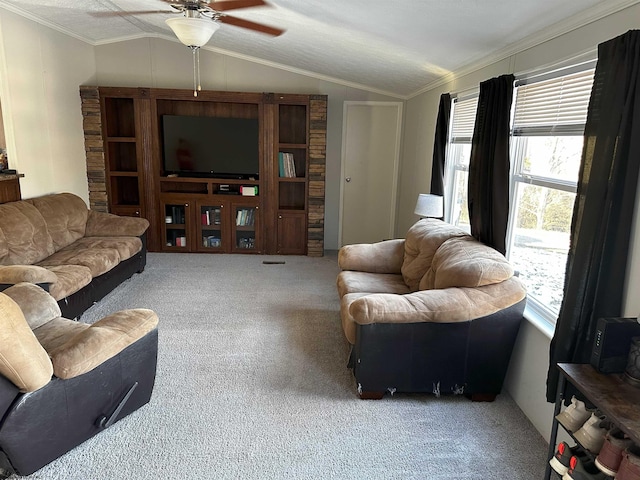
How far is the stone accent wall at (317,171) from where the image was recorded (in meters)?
5.54

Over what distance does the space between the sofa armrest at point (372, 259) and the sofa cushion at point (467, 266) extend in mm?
679

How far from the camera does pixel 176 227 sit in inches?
229

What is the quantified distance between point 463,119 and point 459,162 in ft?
1.31

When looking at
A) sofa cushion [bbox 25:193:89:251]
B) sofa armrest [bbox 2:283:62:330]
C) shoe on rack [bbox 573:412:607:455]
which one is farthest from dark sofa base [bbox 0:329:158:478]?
sofa cushion [bbox 25:193:89:251]

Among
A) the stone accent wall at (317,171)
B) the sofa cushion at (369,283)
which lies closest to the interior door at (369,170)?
the stone accent wall at (317,171)

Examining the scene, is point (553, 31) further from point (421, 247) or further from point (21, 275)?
point (21, 275)

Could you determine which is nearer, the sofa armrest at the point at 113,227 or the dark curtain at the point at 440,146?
the dark curtain at the point at 440,146

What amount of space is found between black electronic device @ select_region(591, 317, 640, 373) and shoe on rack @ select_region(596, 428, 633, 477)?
0.87 feet

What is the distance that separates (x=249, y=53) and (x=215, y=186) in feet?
5.70

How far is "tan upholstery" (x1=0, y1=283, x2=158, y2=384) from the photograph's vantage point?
5.59 ft

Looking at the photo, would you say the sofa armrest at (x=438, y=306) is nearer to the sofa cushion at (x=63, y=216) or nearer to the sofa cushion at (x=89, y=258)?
the sofa cushion at (x=89, y=258)

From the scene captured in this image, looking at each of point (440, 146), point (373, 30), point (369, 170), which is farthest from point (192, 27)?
point (369, 170)

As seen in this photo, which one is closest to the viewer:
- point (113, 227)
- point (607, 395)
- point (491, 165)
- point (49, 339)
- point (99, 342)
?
point (607, 395)

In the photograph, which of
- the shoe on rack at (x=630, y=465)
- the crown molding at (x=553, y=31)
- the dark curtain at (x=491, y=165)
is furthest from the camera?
the dark curtain at (x=491, y=165)
